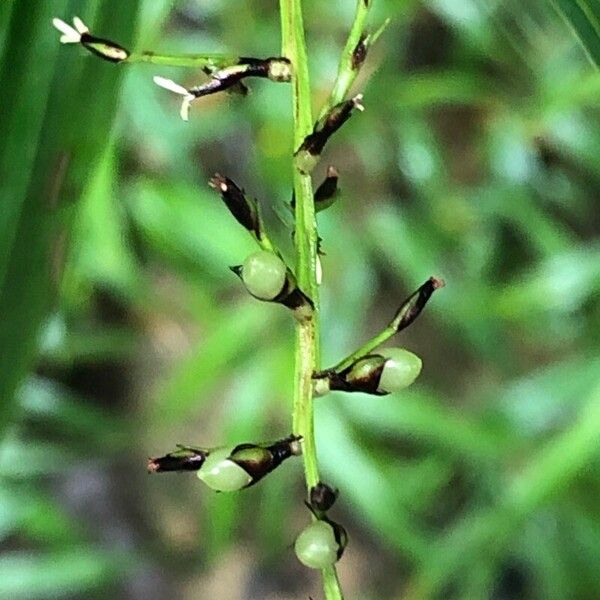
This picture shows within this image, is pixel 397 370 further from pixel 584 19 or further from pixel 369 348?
pixel 584 19

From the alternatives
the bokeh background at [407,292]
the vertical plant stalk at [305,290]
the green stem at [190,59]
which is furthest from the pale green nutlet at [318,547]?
the bokeh background at [407,292]

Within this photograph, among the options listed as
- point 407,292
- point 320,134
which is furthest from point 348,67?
point 407,292

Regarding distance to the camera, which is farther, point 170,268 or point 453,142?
point 453,142

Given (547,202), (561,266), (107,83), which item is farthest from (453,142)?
(107,83)

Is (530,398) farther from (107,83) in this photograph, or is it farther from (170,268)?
(107,83)

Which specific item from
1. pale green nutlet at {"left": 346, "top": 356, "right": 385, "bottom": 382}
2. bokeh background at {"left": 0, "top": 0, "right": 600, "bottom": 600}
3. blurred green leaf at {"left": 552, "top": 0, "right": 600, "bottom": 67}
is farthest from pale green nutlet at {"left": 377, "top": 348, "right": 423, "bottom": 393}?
bokeh background at {"left": 0, "top": 0, "right": 600, "bottom": 600}

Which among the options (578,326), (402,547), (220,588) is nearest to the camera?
(402,547)

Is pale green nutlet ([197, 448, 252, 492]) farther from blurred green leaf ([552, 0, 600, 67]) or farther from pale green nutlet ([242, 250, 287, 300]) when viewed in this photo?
blurred green leaf ([552, 0, 600, 67])
